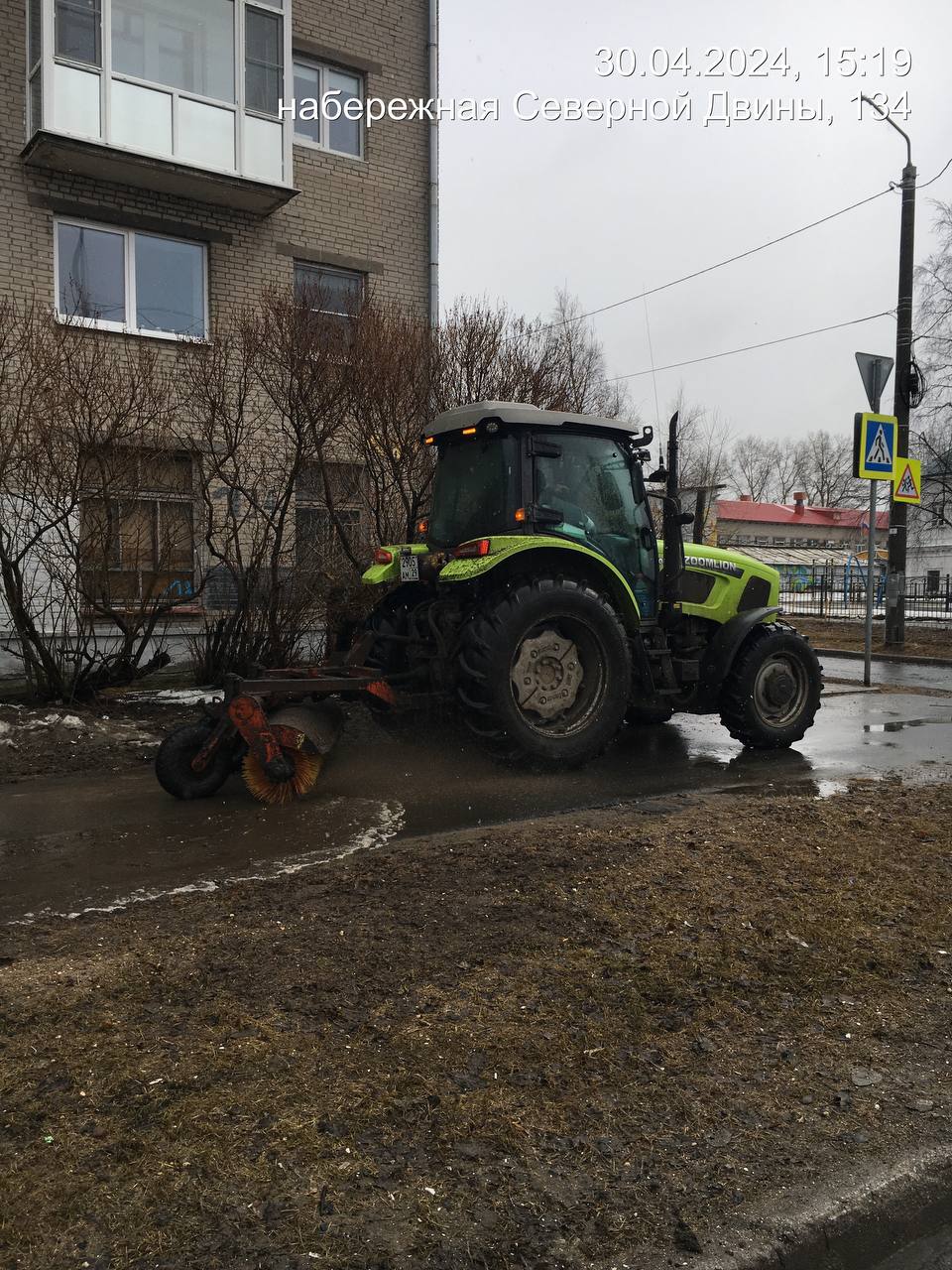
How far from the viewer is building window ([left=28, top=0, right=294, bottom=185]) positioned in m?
13.6

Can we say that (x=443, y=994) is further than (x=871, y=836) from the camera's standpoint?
No

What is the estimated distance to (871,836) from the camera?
5074mm

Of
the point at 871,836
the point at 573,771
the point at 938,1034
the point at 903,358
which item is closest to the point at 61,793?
the point at 573,771

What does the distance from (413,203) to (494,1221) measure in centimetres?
1741

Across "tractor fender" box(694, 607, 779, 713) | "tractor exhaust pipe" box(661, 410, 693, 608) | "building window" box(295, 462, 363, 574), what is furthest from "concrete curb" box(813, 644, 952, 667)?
"tractor exhaust pipe" box(661, 410, 693, 608)

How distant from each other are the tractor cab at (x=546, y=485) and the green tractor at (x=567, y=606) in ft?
0.04

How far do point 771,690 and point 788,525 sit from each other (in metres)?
77.3

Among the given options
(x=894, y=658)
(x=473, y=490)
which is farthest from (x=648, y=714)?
(x=894, y=658)

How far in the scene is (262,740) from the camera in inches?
231

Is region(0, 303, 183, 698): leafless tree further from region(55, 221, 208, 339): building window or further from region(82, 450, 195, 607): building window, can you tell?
region(55, 221, 208, 339): building window

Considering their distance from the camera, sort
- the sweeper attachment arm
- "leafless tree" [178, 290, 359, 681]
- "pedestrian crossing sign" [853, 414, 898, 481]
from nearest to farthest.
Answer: the sweeper attachment arm → "leafless tree" [178, 290, 359, 681] → "pedestrian crossing sign" [853, 414, 898, 481]

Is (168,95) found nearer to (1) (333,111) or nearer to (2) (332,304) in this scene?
(1) (333,111)

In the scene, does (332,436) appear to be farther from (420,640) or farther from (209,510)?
(420,640)

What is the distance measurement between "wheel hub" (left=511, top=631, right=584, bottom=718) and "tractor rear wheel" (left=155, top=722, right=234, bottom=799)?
192 cm
